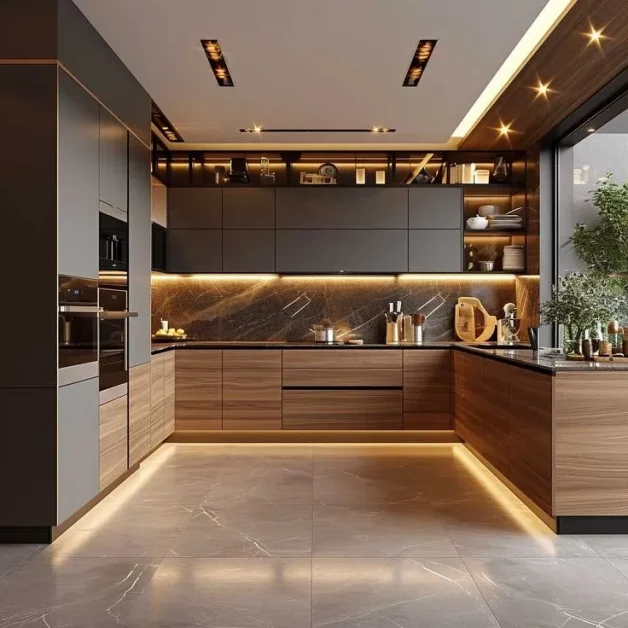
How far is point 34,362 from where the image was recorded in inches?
120

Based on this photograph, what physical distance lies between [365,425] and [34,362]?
313 cm

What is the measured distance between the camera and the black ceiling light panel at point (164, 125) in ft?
16.4

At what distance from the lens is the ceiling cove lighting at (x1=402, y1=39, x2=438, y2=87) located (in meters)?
3.76

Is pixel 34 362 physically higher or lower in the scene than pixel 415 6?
lower

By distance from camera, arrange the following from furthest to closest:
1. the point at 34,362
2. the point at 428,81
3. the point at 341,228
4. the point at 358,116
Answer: the point at 341,228 < the point at 358,116 < the point at 428,81 < the point at 34,362

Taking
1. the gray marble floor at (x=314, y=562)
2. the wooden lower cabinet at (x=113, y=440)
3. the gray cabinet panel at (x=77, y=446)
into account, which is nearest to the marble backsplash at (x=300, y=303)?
the gray marble floor at (x=314, y=562)

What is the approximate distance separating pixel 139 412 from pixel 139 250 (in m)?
1.07

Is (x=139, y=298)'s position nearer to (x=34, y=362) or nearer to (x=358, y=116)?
(x=34, y=362)

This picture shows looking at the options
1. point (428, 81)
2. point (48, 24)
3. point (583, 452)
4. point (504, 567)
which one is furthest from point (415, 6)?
point (504, 567)

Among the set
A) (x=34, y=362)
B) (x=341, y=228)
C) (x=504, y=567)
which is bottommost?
(x=504, y=567)

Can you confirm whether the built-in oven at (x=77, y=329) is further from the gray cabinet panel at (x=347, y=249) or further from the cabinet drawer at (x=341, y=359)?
the gray cabinet panel at (x=347, y=249)

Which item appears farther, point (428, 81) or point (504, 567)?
point (428, 81)

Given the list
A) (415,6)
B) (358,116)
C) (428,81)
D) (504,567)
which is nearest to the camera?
(504,567)

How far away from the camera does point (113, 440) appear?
3.86 meters
